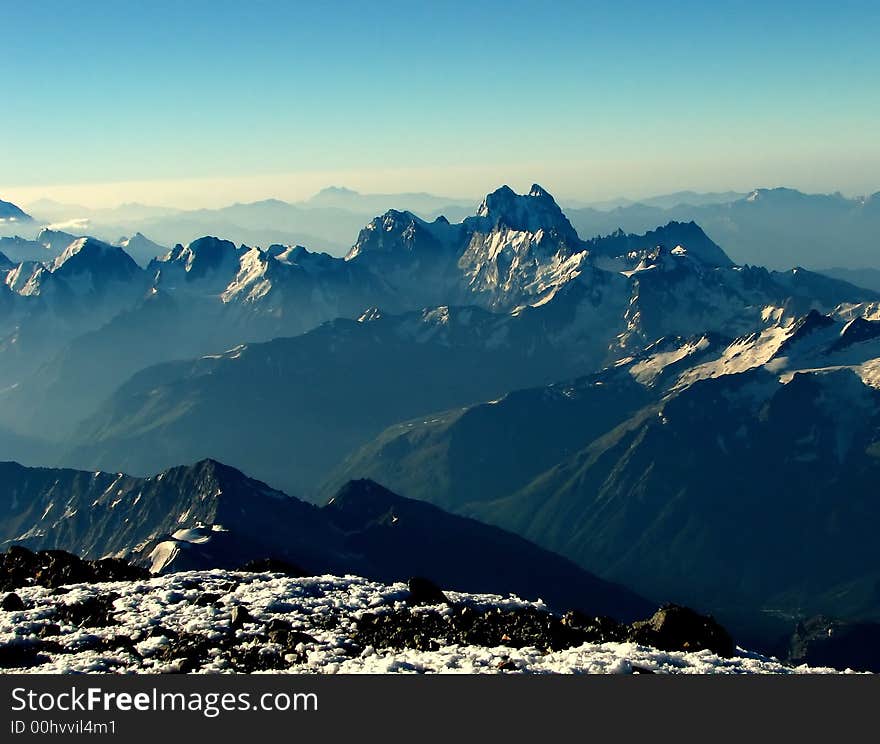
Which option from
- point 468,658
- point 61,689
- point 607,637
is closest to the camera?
point 61,689

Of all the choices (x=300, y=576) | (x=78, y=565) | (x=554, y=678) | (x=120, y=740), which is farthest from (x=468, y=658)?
(x=78, y=565)

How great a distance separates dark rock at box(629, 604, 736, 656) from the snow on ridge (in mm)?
2132

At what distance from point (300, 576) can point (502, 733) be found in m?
44.8

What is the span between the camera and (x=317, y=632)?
61.1 metres

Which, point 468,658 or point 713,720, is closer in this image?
point 713,720

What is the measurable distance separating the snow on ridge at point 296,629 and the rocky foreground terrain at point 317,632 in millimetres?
106

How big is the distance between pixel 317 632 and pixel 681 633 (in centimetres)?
2158

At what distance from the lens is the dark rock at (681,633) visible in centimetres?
6053

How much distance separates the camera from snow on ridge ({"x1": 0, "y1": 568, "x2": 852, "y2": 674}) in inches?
2069

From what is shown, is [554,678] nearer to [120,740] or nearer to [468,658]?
[468,658]

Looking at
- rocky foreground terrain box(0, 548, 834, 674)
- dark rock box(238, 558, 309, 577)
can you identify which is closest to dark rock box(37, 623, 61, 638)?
rocky foreground terrain box(0, 548, 834, 674)

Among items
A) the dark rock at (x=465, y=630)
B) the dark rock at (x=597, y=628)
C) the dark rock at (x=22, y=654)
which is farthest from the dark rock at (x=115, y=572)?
the dark rock at (x=597, y=628)

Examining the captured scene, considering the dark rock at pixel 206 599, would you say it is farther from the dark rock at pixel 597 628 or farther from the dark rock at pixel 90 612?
the dark rock at pixel 597 628

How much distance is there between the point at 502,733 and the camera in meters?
41.8
